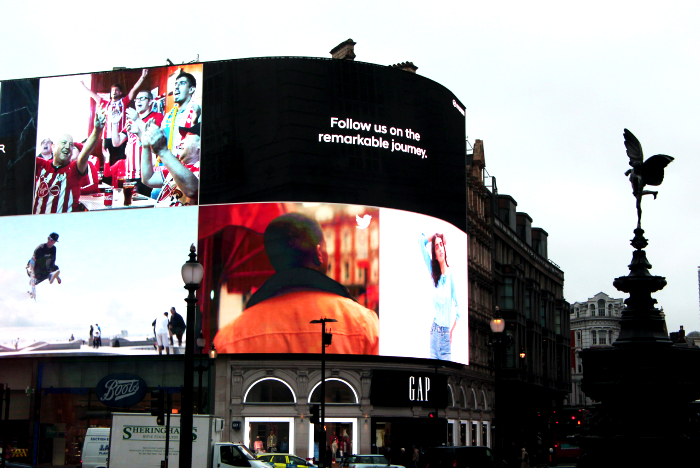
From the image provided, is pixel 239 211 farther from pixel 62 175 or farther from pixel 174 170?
pixel 62 175

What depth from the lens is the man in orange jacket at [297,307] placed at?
63.6 meters

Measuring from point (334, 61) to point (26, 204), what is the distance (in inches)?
1066

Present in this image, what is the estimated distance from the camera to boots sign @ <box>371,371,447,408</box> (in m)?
65.6

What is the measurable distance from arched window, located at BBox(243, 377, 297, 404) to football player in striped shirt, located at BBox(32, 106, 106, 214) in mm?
20257

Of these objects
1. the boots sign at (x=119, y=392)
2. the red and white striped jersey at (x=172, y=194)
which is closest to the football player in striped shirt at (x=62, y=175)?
the red and white striped jersey at (x=172, y=194)

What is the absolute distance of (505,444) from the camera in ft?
303

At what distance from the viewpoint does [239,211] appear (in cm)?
6550

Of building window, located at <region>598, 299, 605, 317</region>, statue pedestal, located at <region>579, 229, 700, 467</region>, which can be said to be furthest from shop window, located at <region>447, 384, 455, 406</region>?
building window, located at <region>598, 299, 605, 317</region>

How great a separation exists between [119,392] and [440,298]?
25379 millimetres

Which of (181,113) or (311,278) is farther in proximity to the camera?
(181,113)

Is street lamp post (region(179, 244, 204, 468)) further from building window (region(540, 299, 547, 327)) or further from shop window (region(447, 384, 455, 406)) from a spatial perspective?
building window (region(540, 299, 547, 327))

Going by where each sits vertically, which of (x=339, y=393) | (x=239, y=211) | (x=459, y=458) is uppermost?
(x=239, y=211)

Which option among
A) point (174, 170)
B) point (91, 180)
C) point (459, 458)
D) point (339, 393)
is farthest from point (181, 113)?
point (459, 458)

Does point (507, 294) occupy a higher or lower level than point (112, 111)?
lower
